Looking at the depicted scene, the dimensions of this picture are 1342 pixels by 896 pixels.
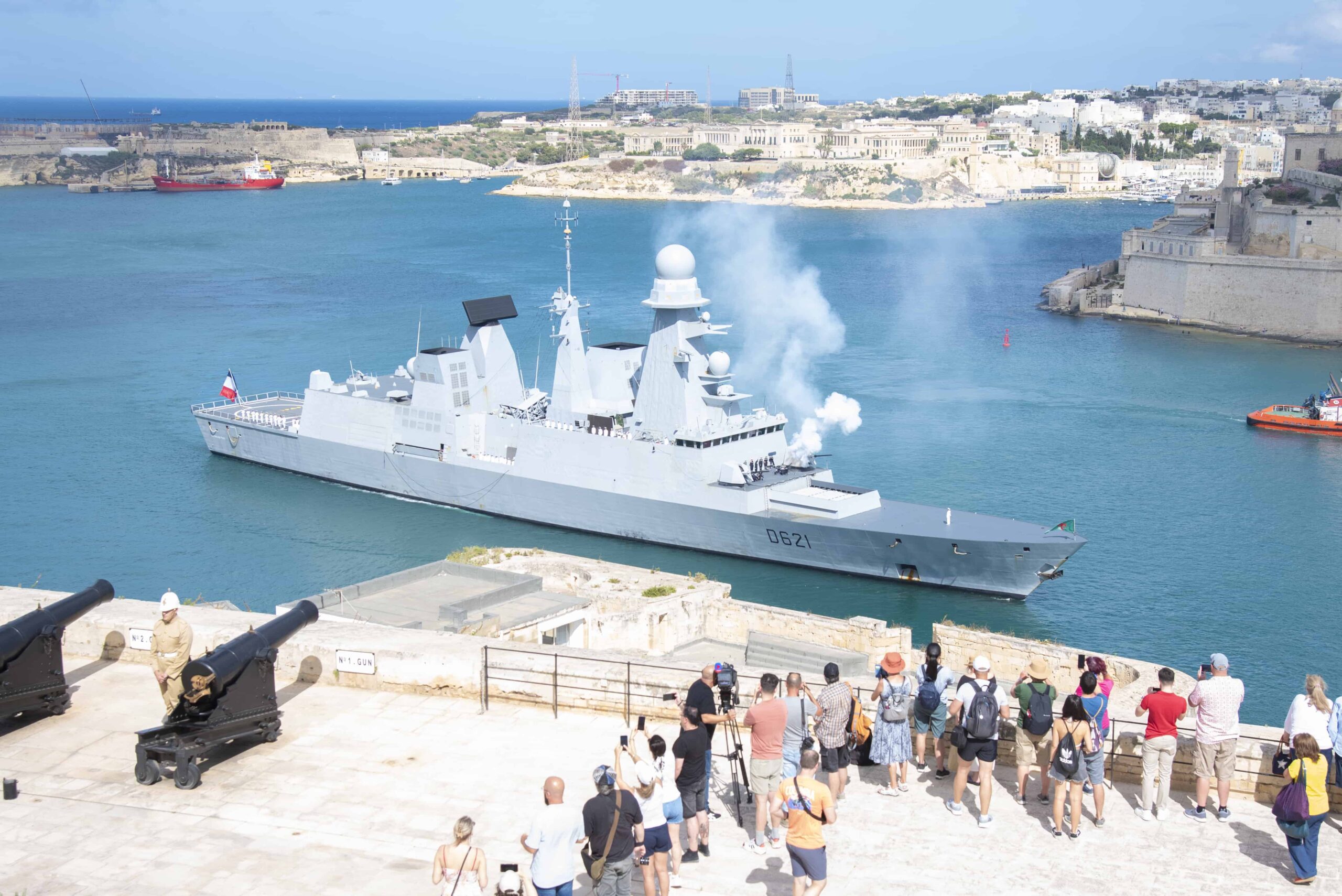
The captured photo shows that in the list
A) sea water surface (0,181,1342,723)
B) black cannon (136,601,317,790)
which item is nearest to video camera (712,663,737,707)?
black cannon (136,601,317,790)

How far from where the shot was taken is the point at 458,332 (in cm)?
5375

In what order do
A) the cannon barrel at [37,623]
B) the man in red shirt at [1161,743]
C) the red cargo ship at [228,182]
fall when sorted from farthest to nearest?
the red cargo ship at [228,182] < the cannon barrel at [37,623] < the man in red shirt at [1161,743]

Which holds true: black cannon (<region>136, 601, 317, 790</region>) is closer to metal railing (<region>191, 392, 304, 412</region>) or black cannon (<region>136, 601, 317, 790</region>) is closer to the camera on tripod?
the camera on tripod

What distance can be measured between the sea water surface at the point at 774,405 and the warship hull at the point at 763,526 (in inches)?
16.9

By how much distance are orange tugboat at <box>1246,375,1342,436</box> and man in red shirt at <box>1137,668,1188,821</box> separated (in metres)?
35.7

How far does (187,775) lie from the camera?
8.34m

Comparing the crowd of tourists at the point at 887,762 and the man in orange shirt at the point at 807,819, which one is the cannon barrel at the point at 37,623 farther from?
the man in orange shirt at the point at 807,819

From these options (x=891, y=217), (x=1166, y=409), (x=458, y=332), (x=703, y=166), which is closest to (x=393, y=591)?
(x=1166, y=409)

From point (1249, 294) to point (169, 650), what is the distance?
60.2 m

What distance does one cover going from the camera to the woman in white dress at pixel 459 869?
6301 millimetres

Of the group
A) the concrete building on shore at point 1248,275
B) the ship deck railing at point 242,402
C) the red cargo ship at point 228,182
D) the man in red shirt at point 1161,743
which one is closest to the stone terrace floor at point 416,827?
the man in red shirt at point 1161,743

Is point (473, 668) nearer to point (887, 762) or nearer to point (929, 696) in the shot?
point (887, 762)

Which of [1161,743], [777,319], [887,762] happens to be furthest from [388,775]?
[777,319]

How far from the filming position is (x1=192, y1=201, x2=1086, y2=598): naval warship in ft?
85.6
